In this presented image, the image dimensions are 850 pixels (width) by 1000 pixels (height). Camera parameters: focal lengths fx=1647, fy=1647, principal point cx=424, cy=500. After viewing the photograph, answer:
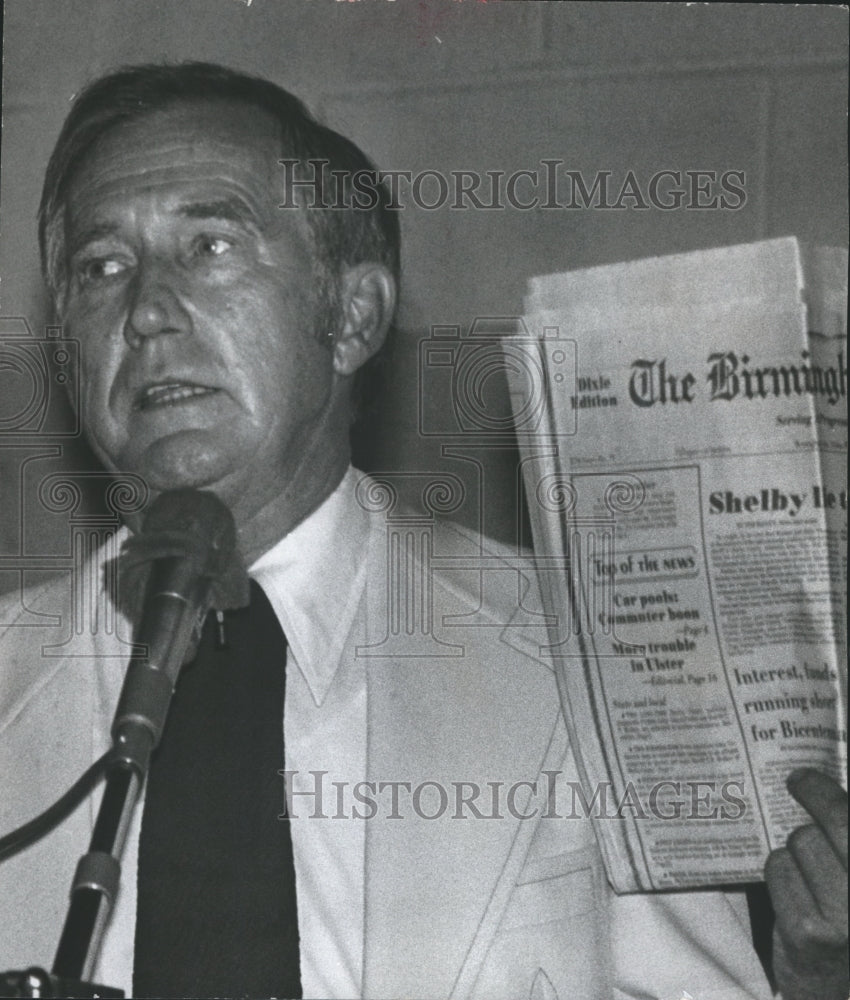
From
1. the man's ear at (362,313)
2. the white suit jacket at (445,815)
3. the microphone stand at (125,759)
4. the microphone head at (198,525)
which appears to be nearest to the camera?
the microphone stand at (125,759)

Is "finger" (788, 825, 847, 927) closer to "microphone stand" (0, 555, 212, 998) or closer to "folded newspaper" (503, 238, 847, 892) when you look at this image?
"folded newspaper" (503, 238, 847, 892)

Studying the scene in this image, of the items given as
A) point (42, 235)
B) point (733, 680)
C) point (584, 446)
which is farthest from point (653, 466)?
point (42, 235)

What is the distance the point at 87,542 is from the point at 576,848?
533 millimetres

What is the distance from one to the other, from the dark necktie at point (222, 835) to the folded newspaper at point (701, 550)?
279 millimetres

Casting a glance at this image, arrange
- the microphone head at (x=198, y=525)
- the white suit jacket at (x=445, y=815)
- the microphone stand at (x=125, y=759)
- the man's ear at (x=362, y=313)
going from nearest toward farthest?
the microphone stand at (x=125, y=759) → the microphone head at (x=198, y=525) → the white suit jacket at (x=445, y=815) → the man's ear at (x=362, y=313)

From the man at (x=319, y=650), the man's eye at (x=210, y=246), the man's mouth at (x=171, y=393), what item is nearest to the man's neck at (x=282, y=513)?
the man at (x=319, y=650)

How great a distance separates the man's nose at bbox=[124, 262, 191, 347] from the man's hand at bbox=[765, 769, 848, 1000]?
27.6 inches

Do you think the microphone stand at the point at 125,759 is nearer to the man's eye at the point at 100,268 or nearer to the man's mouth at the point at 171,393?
the man's mouth at the point at 171,393

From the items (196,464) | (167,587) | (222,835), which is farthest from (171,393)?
(222,835)

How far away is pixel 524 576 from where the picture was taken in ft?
5.04

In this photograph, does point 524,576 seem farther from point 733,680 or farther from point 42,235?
point 42,235

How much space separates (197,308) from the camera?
1.53 metres

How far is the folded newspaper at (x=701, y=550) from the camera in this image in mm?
1473

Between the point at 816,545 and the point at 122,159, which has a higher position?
the point at 122,159
